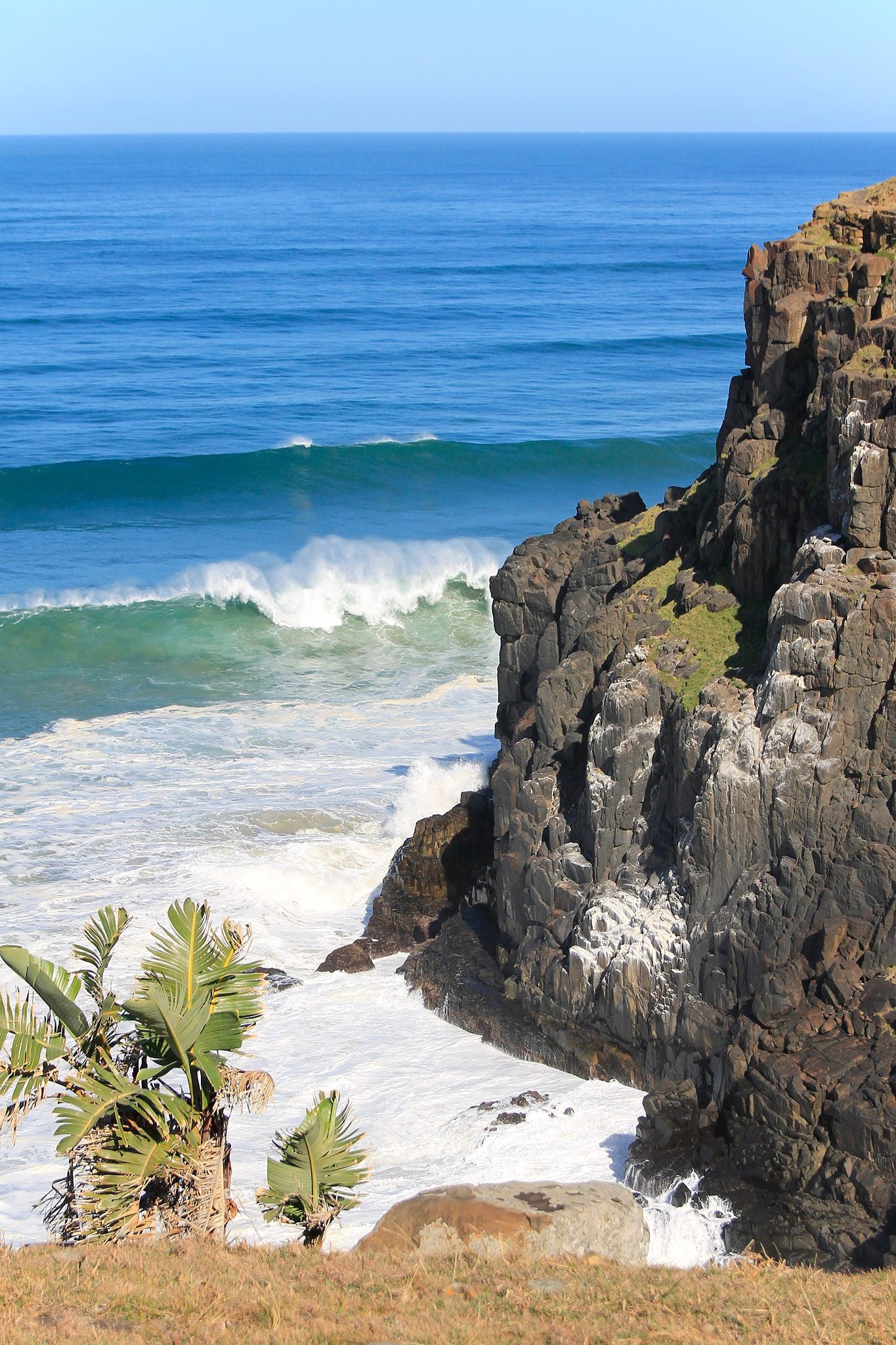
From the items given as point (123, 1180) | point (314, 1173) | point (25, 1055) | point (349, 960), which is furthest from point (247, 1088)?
point (349, 960)

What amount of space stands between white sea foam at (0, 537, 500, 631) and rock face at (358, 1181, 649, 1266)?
29.1m

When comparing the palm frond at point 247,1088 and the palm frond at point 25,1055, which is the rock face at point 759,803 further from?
the palm frond at point 25,1055

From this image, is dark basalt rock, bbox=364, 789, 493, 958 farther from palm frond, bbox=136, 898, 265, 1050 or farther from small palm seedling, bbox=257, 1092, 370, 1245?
palm frond, bbox=136, 898, 265, 1050

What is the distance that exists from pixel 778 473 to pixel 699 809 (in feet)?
19.0

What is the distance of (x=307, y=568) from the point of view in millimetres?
46594

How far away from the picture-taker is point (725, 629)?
21.1 metres

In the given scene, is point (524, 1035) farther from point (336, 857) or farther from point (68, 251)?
point (68, 251)

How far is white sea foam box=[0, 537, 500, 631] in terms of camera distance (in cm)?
4375

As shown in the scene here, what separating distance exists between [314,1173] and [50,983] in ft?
8.82

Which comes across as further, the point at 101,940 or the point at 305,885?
the point at 305,885

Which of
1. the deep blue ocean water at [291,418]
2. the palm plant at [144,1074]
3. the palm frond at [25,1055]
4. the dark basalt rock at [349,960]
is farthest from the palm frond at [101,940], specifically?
the deep blue ocean water at [291,418]

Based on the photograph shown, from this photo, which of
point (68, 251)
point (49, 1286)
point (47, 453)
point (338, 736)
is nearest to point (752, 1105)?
point (49, 1286)

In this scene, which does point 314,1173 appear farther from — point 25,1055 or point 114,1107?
point 25,1055

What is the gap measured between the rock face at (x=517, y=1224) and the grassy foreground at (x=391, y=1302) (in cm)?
55
